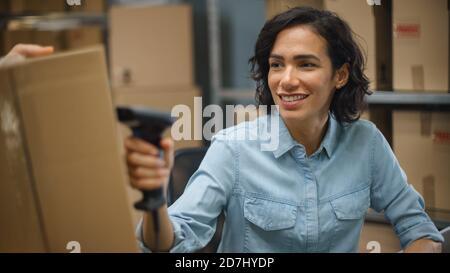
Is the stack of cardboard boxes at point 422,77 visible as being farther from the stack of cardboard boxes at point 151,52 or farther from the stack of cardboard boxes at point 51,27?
the stack of cardboard boxes at point 51,27

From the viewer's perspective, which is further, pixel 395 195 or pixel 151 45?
pixel 151 45

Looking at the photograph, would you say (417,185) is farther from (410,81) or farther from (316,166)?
(410,81)

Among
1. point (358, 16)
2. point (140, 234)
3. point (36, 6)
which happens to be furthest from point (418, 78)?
point (36, 6)

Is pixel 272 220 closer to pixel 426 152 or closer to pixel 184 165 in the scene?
pixel 184 165

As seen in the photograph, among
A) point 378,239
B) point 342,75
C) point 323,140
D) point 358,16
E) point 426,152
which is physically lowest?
point 378,239

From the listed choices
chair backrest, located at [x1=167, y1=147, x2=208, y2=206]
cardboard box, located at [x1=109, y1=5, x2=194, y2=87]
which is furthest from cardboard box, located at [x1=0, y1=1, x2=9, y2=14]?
chair backrest, located at [x1=167, y1=147, x2=208, y2=206]

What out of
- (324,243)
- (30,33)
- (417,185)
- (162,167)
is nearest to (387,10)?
(417,185)

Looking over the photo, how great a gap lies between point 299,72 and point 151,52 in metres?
1.75

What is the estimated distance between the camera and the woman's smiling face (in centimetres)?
118

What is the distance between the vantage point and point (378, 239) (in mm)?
1345
